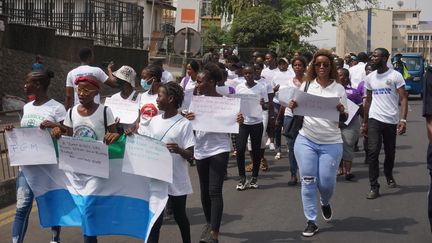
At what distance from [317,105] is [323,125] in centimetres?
25

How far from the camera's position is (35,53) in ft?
59.3

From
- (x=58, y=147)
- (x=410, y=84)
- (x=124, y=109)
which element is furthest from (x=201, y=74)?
(x=410, y=84)

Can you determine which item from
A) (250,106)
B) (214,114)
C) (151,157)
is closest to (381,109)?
(250,106)

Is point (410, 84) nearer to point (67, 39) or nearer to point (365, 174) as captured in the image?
point (67, 39)

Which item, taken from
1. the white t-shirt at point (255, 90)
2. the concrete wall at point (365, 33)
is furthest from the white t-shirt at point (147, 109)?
the concrete wall at point (365, 33)

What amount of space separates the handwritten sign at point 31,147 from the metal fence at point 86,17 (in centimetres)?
1237

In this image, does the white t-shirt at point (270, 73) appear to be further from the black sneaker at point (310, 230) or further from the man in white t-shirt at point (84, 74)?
the black sneaker at point (310, 230)

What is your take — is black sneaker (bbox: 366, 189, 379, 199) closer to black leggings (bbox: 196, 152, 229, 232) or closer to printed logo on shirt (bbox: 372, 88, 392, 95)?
printed logo on shirt (bbox: 372, 88, 392, 95)

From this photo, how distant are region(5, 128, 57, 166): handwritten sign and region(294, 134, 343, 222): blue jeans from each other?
252cm

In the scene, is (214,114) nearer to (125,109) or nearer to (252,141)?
(125,109)

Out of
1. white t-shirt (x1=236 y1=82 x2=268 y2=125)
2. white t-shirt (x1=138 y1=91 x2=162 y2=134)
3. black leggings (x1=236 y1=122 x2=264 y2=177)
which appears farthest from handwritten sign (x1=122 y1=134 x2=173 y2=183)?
white t-shirt (x1=236 y1=82 x2=268 y2=125)

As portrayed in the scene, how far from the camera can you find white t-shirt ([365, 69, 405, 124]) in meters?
8.31

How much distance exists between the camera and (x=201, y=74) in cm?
642

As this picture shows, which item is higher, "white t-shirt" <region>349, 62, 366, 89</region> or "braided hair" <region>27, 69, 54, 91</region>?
"white t-shirt" <region>349, 62, 366, 89</region>
